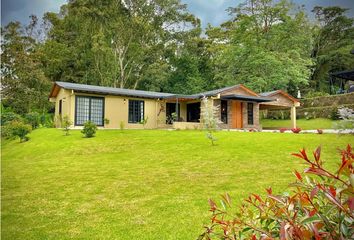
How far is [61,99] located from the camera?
2055 cm

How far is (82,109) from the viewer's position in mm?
18828

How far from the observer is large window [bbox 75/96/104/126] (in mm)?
18641

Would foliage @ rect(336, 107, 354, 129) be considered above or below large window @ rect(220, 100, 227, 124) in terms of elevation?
below

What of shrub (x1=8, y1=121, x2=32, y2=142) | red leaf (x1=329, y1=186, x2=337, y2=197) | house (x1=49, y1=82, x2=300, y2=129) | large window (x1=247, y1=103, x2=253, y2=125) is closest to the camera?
red leaf (x1=329, y1=186, x2=337, y2=197)

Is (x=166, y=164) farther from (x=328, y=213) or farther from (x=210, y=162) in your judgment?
(x=328, y=213)

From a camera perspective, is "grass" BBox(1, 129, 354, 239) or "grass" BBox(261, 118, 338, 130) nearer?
→ "grass" BBox(1, 129, 354, 239)

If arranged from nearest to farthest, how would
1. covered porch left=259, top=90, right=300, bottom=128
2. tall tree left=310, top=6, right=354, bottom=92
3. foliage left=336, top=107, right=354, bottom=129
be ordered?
foliage left=336, top=107, right=354, bottom=129 → covered porch left=259, top=90, right=300, bottom=128 → tall tree left=310, top=6, right=354, bottom=92

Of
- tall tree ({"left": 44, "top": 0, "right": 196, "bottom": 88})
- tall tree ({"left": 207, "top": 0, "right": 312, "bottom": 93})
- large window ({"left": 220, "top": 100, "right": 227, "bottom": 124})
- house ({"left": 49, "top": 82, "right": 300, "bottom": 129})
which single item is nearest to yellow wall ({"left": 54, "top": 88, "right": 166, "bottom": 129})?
house ({"left": 49, "top": 82, "right": 300, "bottom": 129})

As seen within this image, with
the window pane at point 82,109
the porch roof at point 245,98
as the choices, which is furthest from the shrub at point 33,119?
the porch roof at point 245,98

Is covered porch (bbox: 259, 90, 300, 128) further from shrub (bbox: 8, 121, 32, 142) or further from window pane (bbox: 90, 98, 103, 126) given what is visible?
shrub (bbox: 8, 121, 32, 142)

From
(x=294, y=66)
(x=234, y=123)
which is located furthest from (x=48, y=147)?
(x=294, y=66)

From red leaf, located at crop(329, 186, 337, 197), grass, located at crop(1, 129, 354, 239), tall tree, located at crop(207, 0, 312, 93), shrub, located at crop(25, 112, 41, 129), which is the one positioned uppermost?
tall tree, located at crop(207, 0, 312, 93)

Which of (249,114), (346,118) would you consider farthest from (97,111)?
(346,118)

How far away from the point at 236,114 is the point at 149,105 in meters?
6.58
